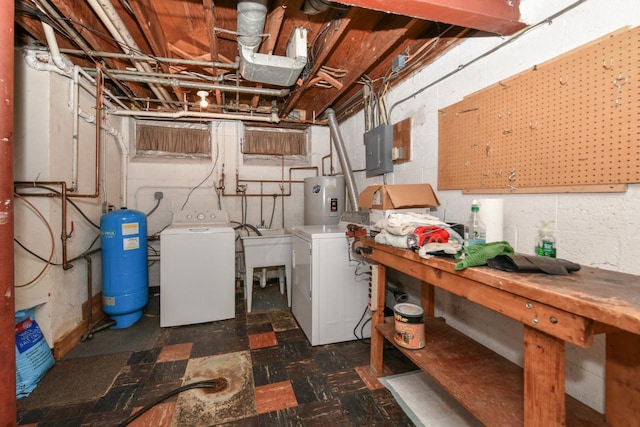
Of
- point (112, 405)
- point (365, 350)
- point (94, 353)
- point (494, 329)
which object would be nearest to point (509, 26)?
point (494, 329)

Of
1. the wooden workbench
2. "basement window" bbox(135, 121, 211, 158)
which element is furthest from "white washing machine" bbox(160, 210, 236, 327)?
the wooden workbench

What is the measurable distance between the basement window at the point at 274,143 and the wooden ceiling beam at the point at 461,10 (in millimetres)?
2673

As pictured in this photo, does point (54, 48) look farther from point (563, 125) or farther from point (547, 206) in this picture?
point (547, 206)

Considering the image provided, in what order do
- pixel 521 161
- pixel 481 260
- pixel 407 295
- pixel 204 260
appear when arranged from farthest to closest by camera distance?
pixel 204 260 → pixel 407 295 → pixel 521 161 → pixel 481 260

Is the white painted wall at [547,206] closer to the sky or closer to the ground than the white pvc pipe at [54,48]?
closer to the ground

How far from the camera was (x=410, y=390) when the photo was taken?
1595mm

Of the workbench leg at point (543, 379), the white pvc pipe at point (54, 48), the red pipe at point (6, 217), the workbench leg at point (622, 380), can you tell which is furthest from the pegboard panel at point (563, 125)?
the white pvc pipe at point (54, 48)

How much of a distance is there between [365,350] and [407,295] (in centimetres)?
57

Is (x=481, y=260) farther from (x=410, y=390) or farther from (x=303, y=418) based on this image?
(x=303, y=418)

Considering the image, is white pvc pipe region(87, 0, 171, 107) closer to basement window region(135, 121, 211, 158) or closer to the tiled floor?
basement window region(135, 121, 211, 158)

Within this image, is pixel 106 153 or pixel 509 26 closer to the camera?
pixel 509 26

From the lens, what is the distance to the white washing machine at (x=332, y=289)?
2.09 metres

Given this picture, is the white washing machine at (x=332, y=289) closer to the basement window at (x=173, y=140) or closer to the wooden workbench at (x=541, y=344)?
the wooden workbench at (x=541, y=344)

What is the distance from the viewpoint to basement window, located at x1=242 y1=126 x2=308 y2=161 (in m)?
3.71
